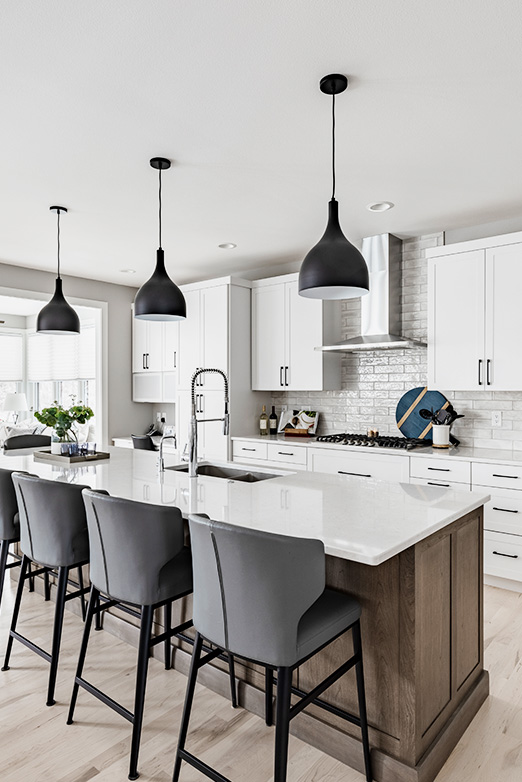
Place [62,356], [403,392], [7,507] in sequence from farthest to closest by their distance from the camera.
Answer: [62,356], [403,392], [7,507]

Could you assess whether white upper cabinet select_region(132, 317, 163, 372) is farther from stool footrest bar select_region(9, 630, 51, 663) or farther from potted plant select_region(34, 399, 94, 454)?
stool footrest bar select_region(9, 630, 51, 663)

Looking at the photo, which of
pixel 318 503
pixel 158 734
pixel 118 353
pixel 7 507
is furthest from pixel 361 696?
pixel 118 353

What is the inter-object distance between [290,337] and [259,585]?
376 centimetres

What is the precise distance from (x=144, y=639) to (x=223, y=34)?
222cm

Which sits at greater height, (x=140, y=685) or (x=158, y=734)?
(x=140, y=685)

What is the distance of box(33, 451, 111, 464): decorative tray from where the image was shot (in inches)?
134

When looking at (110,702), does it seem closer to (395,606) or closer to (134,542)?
(134,542)

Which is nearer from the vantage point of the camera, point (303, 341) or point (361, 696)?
point (361, 696)

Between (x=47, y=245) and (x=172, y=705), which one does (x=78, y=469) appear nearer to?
(x=172, y=705)

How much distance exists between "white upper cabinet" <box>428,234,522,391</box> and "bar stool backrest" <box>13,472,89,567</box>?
2.86 m

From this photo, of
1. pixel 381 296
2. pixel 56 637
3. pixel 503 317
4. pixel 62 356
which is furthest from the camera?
pixel 62 356

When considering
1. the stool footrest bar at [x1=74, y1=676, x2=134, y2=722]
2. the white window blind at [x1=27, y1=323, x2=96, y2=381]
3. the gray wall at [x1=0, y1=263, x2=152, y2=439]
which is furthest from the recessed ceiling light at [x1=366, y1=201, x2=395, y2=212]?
the white window blind at [x1=27, y1=323, x2=96, y2=381]

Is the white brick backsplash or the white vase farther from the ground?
the white brick backsplash

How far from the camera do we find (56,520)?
2.34 meters
